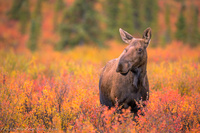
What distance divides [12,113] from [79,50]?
16.0 metres

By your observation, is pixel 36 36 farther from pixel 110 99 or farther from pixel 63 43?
pixel 110 99

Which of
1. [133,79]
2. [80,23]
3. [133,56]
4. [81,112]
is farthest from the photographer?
[80,23]

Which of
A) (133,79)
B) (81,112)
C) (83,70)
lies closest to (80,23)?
(83,70)

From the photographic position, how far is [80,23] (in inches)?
887

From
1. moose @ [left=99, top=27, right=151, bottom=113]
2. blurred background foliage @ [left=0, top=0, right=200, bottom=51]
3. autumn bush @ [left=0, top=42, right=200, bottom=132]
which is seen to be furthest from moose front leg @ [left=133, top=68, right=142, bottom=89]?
blurred background foliage @ [left=0, top=0, right=200, bottom=51]

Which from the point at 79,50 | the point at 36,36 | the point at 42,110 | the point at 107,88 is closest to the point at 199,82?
the point at 107,88

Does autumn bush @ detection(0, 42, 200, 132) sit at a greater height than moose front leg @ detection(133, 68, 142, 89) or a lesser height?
lesser

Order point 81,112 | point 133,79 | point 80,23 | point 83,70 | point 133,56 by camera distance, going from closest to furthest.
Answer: point 133,56 < point 133,79 < point 81,112 < point 83,70 < point 80,23

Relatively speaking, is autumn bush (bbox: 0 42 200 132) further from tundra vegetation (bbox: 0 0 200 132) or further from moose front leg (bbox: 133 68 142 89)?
moose front leg (bbox: 133 68 142 89)

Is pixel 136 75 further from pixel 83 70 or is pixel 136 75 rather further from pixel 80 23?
pixel 80 23

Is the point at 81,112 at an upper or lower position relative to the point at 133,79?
lower

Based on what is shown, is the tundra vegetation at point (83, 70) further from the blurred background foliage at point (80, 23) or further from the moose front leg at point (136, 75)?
the moose front leg at point (136, 75)

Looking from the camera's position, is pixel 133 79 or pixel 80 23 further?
pixel 80 23

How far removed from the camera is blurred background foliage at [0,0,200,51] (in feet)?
73.3
